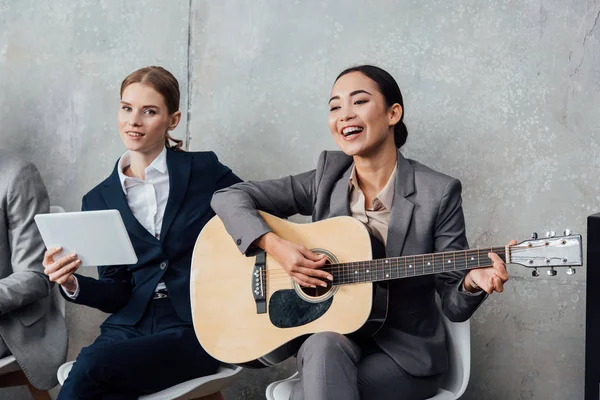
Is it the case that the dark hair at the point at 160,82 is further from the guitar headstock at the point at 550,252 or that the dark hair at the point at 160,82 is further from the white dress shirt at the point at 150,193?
the guitar headstock at the point at 550,252

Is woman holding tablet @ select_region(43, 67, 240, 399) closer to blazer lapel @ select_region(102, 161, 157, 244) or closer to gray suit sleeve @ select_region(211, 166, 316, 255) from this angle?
blazer lapel @ select_region(102, 161, 157, 244)

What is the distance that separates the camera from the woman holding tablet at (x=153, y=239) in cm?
270

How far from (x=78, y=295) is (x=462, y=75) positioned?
1515 mm

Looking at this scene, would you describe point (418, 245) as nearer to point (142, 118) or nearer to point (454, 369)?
point (454, 369)

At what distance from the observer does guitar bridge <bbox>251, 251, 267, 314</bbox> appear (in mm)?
2516

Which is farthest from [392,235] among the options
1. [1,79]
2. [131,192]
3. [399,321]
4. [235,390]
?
[1,79]

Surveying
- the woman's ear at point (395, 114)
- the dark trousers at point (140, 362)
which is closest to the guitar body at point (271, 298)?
the dark trousers at point (140, 362)

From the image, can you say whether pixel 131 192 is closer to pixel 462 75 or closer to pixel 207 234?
pixel 207 234

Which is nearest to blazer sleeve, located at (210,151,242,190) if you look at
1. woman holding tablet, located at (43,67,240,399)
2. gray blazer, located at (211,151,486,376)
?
woman holding tablet, located at (43,67,240,399)

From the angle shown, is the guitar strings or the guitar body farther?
the guitar body

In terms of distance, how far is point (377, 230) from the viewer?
2537 mm

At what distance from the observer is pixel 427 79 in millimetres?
3047

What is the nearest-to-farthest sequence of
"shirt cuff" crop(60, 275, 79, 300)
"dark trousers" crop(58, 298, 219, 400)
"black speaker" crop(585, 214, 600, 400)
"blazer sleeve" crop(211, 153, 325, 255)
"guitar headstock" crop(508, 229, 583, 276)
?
"guitar headstock" crop(508, 229, 583, 276) < "black speaker" crop(585, 214, 600, 400) < "dark trousers" crop(58, 298, 219, 400) < "blazer sleeve" crop(211, 153, 325, 255) < "shirt cuff" crop(60, 275, 79, 300)

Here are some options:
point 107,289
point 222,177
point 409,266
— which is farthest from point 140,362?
point 409,266
